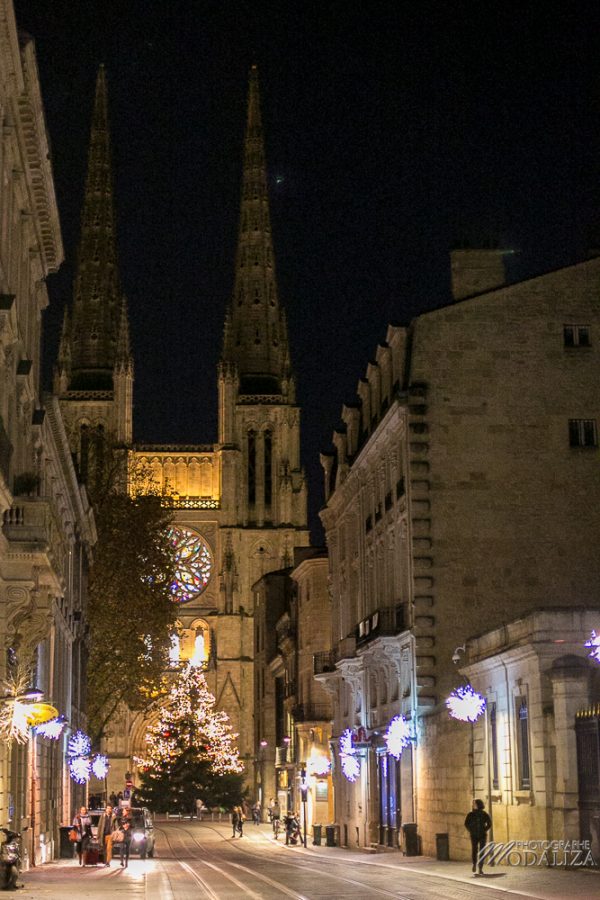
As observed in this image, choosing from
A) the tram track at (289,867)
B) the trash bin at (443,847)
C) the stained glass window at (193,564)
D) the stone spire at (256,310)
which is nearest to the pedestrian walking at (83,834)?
the tram track at (289,867)

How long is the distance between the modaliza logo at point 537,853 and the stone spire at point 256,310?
98059mm

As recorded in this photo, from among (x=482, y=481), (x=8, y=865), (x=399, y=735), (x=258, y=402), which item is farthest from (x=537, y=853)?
(x=258, y=402)

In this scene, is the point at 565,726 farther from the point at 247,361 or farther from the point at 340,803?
the point at 247,361

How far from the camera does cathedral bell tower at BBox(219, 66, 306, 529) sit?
4884 inches

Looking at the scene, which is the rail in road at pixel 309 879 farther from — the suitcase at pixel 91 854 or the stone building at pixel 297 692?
the stone building at pixel 297 692

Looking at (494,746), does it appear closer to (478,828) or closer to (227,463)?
(478,828)

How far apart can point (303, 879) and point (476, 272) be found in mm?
23693

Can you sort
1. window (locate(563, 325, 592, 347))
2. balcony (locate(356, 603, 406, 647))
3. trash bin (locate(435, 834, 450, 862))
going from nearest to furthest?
trash bin (locate(435, 834, 450, 862))
window (locate(563, 325, 592, 347))
balcony (locate(356, 603, 406, 647))

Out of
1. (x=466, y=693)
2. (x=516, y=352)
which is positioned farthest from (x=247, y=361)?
(x=466, y=693)

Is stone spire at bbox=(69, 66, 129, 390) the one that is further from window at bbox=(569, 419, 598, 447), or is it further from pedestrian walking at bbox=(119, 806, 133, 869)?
window at bbox=(569, 419, 598, 447)

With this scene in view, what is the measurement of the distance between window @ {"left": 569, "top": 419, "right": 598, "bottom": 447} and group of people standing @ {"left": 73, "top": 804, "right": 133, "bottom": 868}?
17349mm

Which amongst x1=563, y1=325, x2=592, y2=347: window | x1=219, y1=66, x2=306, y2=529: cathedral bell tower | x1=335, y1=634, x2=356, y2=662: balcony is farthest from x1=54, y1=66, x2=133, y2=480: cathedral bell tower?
x1=563, y1=325, x2=592, y2=347: window

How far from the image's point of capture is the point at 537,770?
1144 inches

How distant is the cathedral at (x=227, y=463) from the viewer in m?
122
